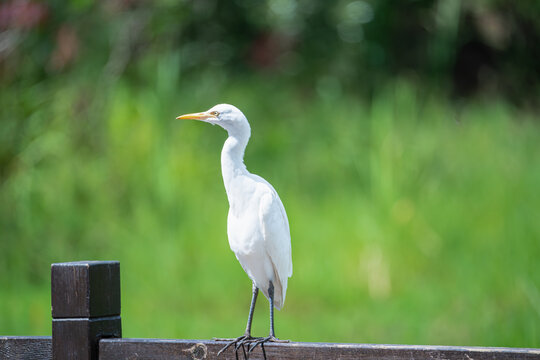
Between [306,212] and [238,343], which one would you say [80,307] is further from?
[306,212]

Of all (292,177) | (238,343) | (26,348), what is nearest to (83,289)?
(26,348)

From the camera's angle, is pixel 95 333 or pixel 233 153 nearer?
pixel 95 333

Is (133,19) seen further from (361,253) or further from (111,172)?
(361,253)

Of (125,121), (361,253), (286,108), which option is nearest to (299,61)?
(286,108)

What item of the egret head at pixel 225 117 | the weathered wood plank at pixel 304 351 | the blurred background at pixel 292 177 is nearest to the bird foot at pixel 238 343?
the weathered wood plank at pixel 304 351

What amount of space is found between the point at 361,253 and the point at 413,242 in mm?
326

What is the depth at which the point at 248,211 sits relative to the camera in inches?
79.0

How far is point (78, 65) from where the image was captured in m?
6.03

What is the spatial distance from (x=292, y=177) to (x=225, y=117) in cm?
384

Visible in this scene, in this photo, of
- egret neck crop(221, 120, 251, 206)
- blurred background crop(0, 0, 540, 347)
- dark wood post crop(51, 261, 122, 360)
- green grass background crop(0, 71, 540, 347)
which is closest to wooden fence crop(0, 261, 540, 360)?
dark wood post crop(51, 261, 122, 360)

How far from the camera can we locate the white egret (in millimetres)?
1960

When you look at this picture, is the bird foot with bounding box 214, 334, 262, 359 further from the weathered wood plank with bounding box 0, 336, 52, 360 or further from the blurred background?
the blurred background

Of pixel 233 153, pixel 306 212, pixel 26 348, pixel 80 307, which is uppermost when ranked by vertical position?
pixel 233 153

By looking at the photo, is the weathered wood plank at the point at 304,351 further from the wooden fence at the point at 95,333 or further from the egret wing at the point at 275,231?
the egret wing at the point at 275,231
